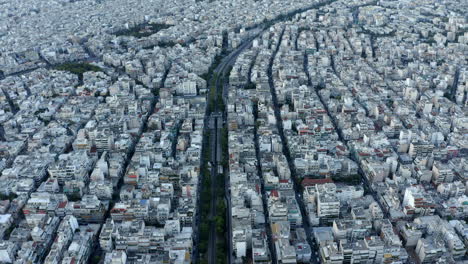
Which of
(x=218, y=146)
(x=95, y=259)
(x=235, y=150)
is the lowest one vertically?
(x=95, y=259)

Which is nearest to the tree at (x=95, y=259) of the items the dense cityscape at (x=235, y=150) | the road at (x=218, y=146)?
the dense cityscape at (x=235, y=150)

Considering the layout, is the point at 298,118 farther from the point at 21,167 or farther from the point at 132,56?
the point at 132,56

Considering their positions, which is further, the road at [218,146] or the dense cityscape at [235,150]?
the road at [218,146]

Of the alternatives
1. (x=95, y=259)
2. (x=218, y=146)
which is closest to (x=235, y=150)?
(x=218, y=146)

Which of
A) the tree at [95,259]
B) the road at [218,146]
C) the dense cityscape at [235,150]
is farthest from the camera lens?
the road at [218,146]

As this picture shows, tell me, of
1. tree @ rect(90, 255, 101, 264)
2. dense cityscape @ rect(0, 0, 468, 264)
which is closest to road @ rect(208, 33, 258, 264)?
dense cityscape @ rect(0, 0, 468, 264)

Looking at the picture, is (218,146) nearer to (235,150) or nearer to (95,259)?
(235,150)

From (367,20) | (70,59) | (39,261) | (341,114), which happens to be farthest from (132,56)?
(367,20)

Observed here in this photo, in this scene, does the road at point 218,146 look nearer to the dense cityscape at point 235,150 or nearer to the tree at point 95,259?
the dense cityscape at point 235,150

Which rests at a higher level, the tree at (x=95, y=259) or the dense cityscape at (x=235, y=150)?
the dense cityscape at (x=235, y=150)
